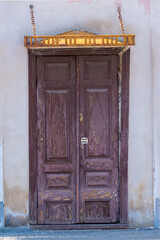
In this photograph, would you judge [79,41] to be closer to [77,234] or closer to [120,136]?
[120,136]

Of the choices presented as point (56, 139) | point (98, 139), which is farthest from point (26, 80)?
point (98, 139)

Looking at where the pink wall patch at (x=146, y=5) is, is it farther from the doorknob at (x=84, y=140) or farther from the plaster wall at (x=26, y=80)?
the doorknob at (x=84, y=140)

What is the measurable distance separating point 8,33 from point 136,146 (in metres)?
2.49

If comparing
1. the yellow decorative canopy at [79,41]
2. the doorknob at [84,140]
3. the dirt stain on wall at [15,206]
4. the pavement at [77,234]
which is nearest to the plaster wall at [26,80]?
the dirt stain on wall at [15,206]

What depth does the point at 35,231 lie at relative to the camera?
17.4 feet

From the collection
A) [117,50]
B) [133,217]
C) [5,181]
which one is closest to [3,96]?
[5,181]

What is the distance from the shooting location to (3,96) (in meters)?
5.33

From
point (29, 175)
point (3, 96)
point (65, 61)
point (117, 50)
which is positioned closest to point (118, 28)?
point (117, 50)

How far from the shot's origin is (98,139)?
543 cm

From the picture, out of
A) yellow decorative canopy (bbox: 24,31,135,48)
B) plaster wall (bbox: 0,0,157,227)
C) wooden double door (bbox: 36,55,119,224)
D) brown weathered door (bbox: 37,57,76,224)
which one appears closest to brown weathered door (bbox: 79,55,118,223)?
wooden double door (bbox: 36,55,119,224)

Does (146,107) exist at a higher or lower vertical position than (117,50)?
lower

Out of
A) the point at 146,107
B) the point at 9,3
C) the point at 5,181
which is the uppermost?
the point at 9,3

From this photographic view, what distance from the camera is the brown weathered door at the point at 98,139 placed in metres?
5.39

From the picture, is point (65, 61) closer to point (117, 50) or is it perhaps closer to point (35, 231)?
point (117, 50)
